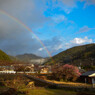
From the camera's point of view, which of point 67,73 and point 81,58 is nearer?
point 67,73

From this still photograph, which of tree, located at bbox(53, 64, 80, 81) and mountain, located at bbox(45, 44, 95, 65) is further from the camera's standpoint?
mountain, located at bbox(45, 44, 95, 65)

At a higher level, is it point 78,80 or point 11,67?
point 11,67

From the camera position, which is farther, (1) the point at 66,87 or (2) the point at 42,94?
(1) the point at 66,87

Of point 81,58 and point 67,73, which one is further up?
point 81,58

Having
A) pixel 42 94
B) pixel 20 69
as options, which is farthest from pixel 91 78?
pixel 20 69

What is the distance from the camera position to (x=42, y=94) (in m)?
15.4

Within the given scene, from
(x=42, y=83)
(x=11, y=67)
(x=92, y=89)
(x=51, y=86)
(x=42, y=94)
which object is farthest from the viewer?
(x=11, y=67)

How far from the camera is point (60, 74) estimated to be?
37.2 m

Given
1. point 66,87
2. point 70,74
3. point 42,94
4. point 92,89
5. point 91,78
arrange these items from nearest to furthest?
point 42,94 < point 92,89 < point 66,87 < point 91,78 < point 70,74

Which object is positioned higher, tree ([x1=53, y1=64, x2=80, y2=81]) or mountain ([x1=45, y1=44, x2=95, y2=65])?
mountain ([x1=45, y1=44, x2=95, y2=65])

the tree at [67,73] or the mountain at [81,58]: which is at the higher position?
the mountain at [81,58]

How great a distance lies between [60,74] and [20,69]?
76.1 feet

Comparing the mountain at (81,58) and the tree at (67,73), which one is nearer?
the tree at (67,73)

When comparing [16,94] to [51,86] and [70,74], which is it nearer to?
[51,86]
